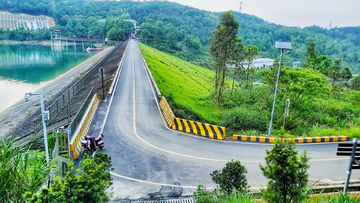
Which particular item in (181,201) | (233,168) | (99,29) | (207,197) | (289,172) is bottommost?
(181,201)

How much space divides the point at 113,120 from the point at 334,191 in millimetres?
13256

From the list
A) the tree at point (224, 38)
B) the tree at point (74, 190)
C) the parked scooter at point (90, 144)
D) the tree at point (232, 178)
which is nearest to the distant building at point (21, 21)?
the tree at point (224, 38)

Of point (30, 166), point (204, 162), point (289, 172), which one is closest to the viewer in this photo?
point (289, 172)

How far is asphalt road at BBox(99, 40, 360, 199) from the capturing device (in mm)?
10539

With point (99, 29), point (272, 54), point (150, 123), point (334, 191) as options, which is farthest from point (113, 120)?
point (99, 29)

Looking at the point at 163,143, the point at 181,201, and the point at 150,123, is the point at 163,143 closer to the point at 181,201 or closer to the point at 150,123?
the point at 150,123

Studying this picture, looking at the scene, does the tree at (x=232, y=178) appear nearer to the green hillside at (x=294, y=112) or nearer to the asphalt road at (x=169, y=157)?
the asphalt road at (x=169, y=157)

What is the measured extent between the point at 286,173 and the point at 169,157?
289 inches

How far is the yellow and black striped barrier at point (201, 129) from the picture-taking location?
14.9 m

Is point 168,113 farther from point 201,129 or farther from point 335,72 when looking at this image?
point 335,72

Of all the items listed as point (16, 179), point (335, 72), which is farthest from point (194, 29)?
point (16, 179)

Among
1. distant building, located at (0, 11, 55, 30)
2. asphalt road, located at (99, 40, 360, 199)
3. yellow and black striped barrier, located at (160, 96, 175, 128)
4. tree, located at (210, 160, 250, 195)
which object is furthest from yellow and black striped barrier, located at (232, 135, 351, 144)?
distant building, located at (0, 11, 55, 30)

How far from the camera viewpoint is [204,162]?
1222cm

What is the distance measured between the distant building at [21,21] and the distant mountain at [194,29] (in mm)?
9568
